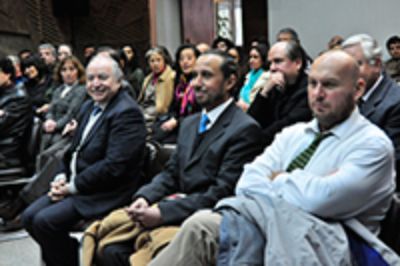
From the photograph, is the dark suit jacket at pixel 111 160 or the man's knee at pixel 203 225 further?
the dark suit jacket at pixel 111 160

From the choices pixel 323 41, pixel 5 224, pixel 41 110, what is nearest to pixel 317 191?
pixel 5 224

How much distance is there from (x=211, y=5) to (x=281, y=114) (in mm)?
6656

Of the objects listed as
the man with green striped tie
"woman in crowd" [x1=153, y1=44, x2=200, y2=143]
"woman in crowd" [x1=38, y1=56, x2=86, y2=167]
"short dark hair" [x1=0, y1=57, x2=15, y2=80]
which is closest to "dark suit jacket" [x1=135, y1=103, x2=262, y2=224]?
the man with green striped tie

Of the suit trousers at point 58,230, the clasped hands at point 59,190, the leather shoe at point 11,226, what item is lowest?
the leather shoe at point 11,226

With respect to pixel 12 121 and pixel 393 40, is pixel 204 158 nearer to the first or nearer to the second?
pixel 12 121

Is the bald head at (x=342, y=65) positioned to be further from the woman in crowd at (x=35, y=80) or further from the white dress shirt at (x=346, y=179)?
the woman in crowd at (x=35, y=80)

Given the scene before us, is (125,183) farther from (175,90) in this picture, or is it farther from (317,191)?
(175,90)

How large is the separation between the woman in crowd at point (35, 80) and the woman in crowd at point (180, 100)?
197 centimetres

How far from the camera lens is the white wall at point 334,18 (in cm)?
623

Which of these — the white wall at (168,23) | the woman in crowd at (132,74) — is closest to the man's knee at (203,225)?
the woman in crowd at (132,74)

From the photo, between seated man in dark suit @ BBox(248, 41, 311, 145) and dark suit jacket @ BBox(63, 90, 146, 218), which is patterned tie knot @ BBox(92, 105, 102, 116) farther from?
seated man in dark suit @ BBox(248, 41, 311, 145)

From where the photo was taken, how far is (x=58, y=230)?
8.96 ft

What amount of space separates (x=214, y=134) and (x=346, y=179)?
0.78 meters

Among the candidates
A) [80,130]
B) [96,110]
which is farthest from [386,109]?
[80,130]
